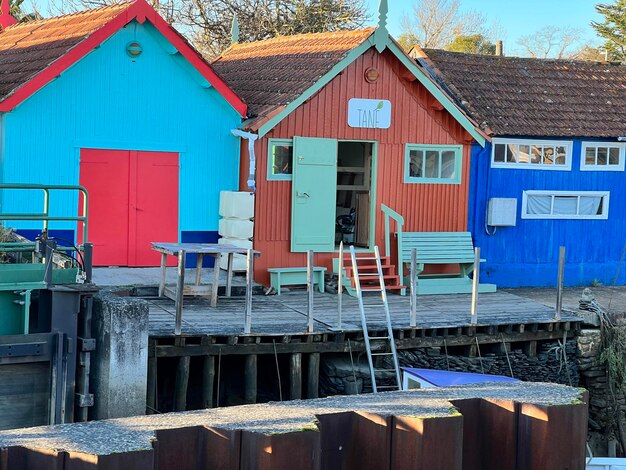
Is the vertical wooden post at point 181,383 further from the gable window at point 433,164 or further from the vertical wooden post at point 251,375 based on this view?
the gable window at point 433,164

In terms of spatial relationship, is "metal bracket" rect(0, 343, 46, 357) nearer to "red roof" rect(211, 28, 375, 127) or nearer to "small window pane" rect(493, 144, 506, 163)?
"red roof" rect(211, 28, 375, 127)

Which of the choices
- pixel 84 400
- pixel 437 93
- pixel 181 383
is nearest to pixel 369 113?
pixel 437 93

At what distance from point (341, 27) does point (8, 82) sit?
22393 mm

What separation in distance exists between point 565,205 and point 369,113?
4443 millimetres

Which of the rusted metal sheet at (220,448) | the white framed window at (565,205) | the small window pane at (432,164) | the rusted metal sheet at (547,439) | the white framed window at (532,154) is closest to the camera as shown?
the rusted metal sheet at (220,448)

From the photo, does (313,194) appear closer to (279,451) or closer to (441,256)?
(441,256)

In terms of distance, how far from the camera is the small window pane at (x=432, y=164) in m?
20.0

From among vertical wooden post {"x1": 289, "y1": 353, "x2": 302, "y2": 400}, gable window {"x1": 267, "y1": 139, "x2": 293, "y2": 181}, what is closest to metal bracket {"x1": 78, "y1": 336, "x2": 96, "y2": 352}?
vertical wooden post {"x1": 289, "y1": 353, "x2": 302, "y2": 400}

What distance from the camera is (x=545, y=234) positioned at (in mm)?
21016

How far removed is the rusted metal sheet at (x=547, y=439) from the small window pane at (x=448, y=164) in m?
9.91

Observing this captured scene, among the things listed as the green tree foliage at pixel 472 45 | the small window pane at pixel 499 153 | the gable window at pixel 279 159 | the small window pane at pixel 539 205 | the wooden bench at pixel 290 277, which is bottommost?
the wooden bench at pixel 290 277

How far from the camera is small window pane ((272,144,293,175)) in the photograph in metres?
18.6

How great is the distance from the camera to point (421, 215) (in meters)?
19.8

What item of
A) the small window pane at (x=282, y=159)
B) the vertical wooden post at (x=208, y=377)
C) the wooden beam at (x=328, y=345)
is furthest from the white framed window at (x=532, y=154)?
the vertical wooden post at (x=208, y=377)
